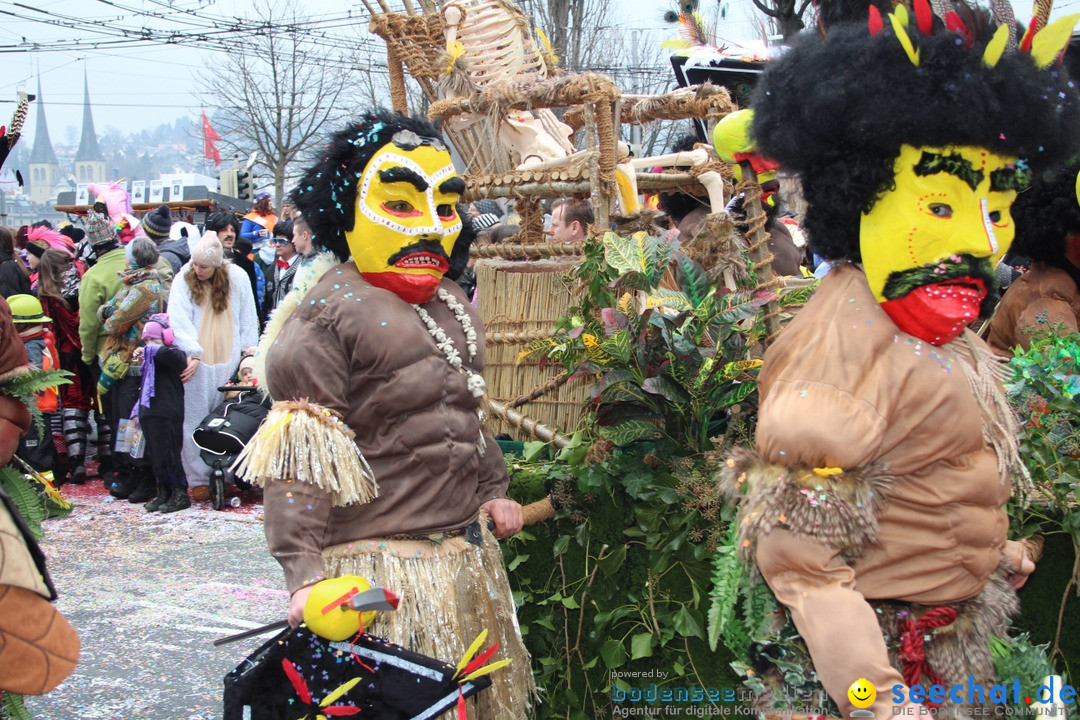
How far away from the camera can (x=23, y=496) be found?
10.4 ft

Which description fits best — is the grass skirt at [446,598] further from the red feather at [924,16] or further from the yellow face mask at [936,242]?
the red feather at [924,16]

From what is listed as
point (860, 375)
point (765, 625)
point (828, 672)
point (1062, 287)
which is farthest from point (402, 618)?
point (1062, 287)

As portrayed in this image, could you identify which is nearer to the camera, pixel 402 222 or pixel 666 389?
pixel 402 222

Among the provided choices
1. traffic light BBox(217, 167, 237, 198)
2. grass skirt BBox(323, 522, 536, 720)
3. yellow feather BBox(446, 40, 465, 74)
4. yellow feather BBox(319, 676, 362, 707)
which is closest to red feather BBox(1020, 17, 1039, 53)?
grass skirt BBox(323, 522, 536, 720)

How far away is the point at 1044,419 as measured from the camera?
8.56 ft

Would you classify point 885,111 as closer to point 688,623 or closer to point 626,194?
point 688,623

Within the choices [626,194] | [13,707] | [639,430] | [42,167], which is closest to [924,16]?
[639,430]

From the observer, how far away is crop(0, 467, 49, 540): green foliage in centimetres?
315

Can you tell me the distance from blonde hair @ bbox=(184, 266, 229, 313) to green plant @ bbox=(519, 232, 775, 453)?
458 cm

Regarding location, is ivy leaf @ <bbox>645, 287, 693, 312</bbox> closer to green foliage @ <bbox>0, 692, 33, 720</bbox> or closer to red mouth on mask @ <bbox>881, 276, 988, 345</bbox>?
red mouth on mask @ <bbox>881, 276, 988, 345</bbox>

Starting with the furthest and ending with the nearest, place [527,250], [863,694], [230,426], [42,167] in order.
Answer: [42,167] → [230,426] → [527,250] → [863,694]

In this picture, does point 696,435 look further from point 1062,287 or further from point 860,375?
point 1062,287

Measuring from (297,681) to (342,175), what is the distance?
4.10 feet

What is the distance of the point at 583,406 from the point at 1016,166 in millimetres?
1599
